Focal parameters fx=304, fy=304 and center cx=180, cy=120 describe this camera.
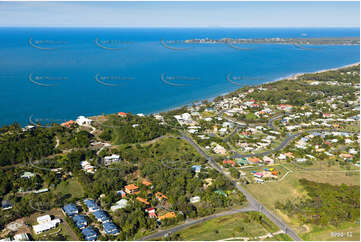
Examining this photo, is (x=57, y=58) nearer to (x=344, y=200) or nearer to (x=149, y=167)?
(x=149, y=167)

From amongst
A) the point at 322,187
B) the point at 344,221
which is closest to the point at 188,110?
the point at 322,187

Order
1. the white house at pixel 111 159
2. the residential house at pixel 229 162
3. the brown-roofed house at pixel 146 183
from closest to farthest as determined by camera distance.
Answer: the brown-roofed house at pixel 146 183 → the white house at pixel 111 159 → the residential house at pixel 229 162

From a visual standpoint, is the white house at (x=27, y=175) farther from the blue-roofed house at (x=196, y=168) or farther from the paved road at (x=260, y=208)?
the paved road at (x=260, y=208)

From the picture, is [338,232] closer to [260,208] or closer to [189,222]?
[260,208]

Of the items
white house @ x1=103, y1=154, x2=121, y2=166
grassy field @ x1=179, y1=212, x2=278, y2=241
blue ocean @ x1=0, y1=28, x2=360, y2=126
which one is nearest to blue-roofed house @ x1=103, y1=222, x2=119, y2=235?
grassy field @ x1=179, y1=212, x2=278, y2=241

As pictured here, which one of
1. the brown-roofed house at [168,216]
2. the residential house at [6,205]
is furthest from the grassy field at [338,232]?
the residential house at [6,205]
